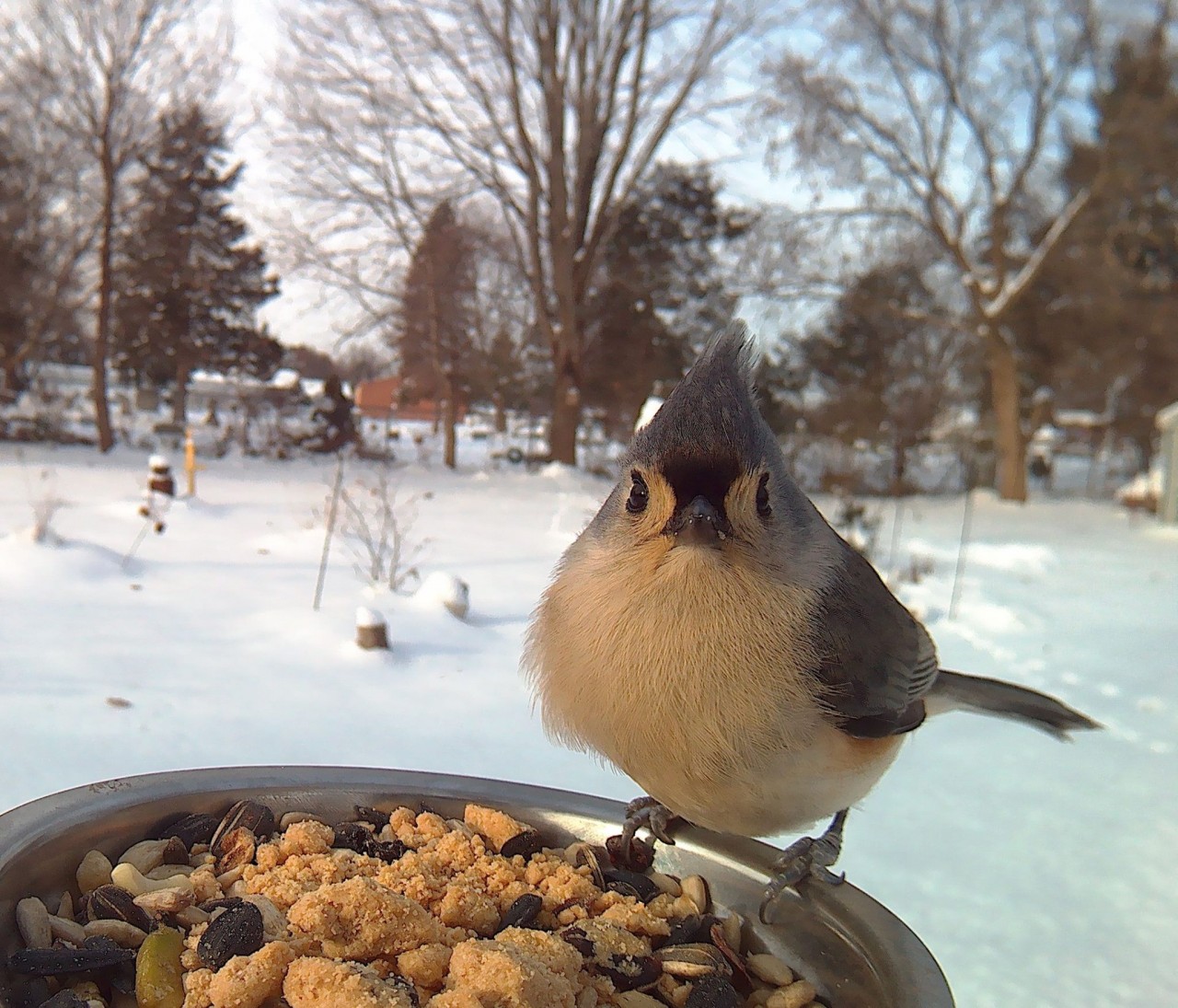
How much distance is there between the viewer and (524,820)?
4.39ft

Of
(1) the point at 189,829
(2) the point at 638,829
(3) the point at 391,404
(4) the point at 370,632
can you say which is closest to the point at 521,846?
(2) the point at 638,829

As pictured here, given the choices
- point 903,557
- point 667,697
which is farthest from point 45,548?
point 903,557

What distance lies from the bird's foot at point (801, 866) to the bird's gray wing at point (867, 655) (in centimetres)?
17

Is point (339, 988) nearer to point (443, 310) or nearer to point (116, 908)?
point (116, 908)

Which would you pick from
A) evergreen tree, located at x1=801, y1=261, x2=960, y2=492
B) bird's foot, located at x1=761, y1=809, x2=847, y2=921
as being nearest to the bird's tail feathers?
bird's foot, located at x1=761, y1=809, x2=847, y2=921

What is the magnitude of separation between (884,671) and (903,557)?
8.12 metres

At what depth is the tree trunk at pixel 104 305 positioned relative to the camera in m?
12.4

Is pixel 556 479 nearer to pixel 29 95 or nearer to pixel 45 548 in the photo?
pixel 45 548

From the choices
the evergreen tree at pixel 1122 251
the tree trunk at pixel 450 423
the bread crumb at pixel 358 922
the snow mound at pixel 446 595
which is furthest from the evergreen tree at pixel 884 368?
the bread crumb at pixel 358 922

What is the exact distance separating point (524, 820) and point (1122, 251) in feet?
60.2

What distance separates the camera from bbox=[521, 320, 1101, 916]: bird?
1163 mm

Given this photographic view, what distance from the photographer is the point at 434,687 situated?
3.81 meters

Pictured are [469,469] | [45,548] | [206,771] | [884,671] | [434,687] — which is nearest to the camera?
[206,771]

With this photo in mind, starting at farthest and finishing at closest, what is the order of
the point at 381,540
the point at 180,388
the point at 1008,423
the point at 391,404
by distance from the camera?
the point at 391,404 → the point at 180,388 → the point at 1008,423 → the point at 381,540
